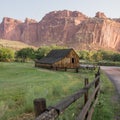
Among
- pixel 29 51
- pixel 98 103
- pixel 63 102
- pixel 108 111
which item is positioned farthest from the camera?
pixel 29 51

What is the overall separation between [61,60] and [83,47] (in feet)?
493

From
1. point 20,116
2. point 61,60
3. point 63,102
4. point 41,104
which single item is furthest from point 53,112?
point 61,60

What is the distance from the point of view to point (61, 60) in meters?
50.4

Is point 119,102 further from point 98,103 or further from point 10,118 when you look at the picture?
point 10,118

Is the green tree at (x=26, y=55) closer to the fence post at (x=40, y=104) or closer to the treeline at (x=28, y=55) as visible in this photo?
the treeline at (x=28, y=55)

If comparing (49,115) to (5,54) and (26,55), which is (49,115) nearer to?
(5,54)

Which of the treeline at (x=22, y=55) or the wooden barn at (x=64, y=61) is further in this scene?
the treeline at (x=22, y=55)

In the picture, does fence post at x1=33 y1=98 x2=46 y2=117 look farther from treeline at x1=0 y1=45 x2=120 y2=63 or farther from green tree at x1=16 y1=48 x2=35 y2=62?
green tree at x1=16 y1=48 x2=35 y2=62

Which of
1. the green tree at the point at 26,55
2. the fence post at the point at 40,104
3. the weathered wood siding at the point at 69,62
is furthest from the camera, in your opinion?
the green tree at the point at 26,55

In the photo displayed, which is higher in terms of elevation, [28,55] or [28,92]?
[28,55]

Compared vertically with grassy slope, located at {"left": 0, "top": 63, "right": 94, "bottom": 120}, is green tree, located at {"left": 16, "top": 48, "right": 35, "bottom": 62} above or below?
above

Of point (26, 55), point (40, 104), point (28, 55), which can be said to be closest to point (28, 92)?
point (40, 104)

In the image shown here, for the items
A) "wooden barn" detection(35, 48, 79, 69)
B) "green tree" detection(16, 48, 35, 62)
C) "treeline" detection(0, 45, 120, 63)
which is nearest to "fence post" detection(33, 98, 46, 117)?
"wooden barn" detection(35, 48, 79, 69)

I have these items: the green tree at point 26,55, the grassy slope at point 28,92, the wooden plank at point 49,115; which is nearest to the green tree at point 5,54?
the green tree at point 26,55
